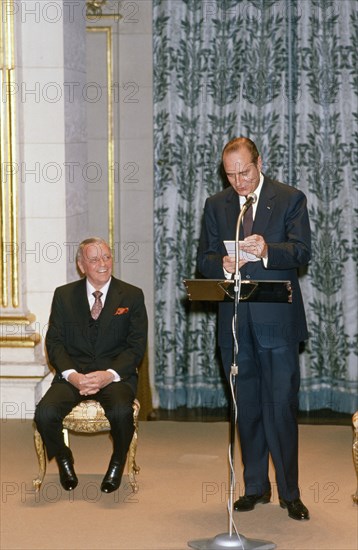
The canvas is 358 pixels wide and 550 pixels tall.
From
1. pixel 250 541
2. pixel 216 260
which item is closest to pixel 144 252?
pixel 216 260

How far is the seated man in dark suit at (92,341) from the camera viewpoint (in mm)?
6098

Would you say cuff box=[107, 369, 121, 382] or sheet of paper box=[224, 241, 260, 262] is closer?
sheet of paper box=[224, 241, 260, 262]

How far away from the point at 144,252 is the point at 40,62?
1765 mm

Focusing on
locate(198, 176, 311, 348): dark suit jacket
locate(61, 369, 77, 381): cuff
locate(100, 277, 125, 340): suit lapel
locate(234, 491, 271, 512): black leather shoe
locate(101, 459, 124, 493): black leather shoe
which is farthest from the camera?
locate(100, 277, 125, 340): suit lapel

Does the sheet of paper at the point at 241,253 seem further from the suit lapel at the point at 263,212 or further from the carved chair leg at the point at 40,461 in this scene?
the carved chair leg at the point at 40,461

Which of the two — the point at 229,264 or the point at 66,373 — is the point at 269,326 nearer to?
the point at 229,264

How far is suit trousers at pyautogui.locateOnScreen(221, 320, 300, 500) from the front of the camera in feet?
17.9

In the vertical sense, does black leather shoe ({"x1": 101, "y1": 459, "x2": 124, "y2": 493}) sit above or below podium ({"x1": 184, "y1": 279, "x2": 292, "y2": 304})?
below

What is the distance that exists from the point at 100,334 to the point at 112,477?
33.9 inches

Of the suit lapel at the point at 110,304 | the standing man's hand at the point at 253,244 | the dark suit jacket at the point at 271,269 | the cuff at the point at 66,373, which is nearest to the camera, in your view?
the standing man's hand at the point at 253,244

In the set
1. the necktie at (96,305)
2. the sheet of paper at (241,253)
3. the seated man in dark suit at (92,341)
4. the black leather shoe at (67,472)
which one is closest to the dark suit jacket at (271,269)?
the sheet of paper at (241,253)

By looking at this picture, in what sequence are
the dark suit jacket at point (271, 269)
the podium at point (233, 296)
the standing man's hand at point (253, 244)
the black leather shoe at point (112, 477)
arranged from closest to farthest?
the podium at point (233, 296) < the standing man's hand at point (253, 244) < the dark suit jacket at point (271, 269) < the black leather shoe at point (112, 477)

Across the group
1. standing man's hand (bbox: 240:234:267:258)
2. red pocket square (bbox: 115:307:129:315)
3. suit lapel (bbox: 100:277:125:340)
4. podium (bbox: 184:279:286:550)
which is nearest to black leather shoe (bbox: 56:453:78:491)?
suit lapel (bbox: 100:277:125:340)

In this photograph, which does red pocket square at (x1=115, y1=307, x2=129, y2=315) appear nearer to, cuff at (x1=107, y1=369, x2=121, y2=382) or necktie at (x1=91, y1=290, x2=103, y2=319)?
necktie at (x1=91, y1=290, x2=103, y2=319)
